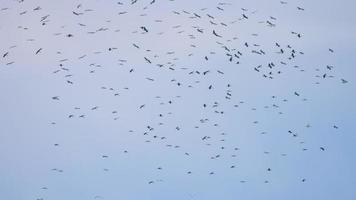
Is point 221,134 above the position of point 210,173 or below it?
above

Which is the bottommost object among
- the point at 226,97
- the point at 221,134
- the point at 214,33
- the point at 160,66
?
the point at 221,134

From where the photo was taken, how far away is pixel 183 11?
6777mm

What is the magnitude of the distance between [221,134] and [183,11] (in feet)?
6.65

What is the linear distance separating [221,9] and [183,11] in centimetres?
58

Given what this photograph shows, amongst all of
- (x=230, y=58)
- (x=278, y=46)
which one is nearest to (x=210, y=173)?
(x=230, y=58)

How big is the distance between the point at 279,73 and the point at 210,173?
193 centimetres

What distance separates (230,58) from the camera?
6.82m

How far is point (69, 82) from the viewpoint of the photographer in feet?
22.1

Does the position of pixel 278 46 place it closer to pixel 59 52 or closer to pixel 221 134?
pixel 221 134

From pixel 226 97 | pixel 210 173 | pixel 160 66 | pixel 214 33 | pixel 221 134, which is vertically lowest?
pixel 210 173

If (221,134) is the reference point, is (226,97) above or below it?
above

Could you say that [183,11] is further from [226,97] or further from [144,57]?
[226,97]

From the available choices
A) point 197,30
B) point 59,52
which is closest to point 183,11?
point 197,30

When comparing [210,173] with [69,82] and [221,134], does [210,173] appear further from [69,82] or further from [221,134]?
[69,82]
